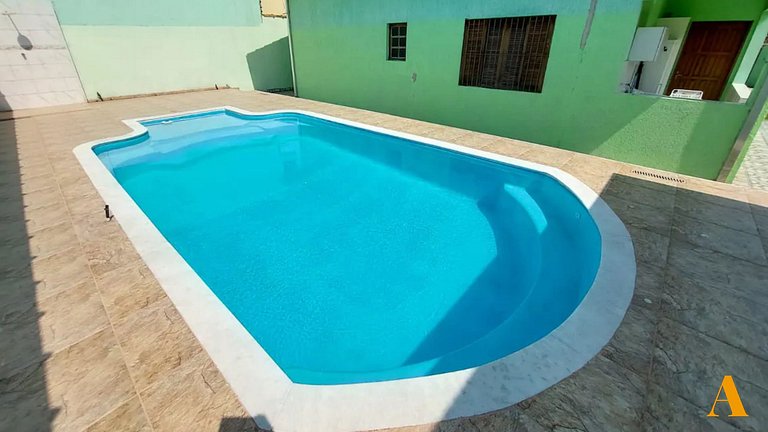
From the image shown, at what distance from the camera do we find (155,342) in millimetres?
2535

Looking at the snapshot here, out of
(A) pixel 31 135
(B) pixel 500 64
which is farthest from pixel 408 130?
(A) pixel 31 135

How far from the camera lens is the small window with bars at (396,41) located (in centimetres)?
998

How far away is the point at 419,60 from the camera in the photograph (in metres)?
9.68

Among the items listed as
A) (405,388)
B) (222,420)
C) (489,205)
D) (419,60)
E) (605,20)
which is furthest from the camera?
(419,60)

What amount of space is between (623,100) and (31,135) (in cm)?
1333

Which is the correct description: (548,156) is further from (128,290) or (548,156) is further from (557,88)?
(128,290)

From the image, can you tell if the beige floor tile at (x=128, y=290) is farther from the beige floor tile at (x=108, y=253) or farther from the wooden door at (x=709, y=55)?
the wooden door at (x=709, y=55)

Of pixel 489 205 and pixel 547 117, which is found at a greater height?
pixel 547 117

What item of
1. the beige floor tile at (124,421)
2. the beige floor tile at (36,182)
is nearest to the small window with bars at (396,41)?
the beige floor tile at (36,182)

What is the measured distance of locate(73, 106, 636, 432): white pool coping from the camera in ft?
6.88

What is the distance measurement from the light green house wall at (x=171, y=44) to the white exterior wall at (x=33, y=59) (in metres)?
0.32

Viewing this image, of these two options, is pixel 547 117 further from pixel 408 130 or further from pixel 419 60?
pixel 419 60

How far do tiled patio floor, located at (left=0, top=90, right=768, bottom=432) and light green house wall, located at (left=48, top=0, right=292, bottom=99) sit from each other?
10018 mm

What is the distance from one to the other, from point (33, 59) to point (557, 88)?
50.3 ft
